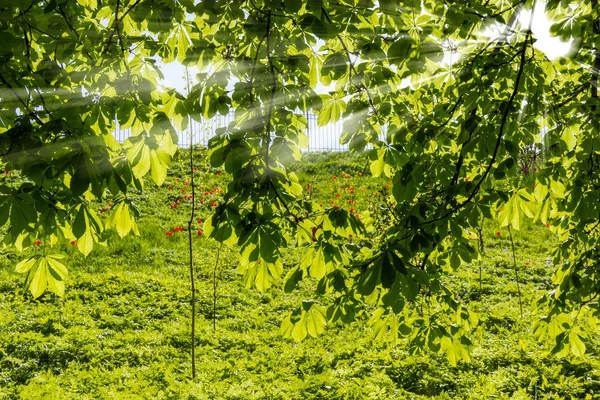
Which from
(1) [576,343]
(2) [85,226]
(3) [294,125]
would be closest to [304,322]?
(3) [294,125]

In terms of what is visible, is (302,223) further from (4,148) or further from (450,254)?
(4,148)

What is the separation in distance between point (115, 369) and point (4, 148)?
12.5ft

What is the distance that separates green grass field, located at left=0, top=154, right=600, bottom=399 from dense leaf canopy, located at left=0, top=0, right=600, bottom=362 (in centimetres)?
82

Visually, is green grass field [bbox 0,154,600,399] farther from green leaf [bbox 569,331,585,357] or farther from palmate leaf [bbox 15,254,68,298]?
palmate leaf [bbox 15,254,68,298]

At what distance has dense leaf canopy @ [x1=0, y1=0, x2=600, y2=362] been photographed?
1.81 meters

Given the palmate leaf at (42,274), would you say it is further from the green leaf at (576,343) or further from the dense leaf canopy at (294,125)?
the green leaf at (576,343)

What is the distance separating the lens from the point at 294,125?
2293mm

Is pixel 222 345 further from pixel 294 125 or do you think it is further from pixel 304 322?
pixel 294 125

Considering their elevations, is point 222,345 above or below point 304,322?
below

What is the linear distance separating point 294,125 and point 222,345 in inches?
158

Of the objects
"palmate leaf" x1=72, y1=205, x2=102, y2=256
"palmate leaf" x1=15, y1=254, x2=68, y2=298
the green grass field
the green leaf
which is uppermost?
"palmate leaf" x1=72, y1=205, x2=102, y2=256

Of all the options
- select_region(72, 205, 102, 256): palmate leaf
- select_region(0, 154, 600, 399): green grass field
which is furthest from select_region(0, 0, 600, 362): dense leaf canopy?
select_region(0, 154, 600, 399): green grass field

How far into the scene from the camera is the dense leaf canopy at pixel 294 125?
5.92 ft

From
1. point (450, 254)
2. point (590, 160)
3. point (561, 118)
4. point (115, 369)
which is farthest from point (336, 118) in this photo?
point (115, 369)
